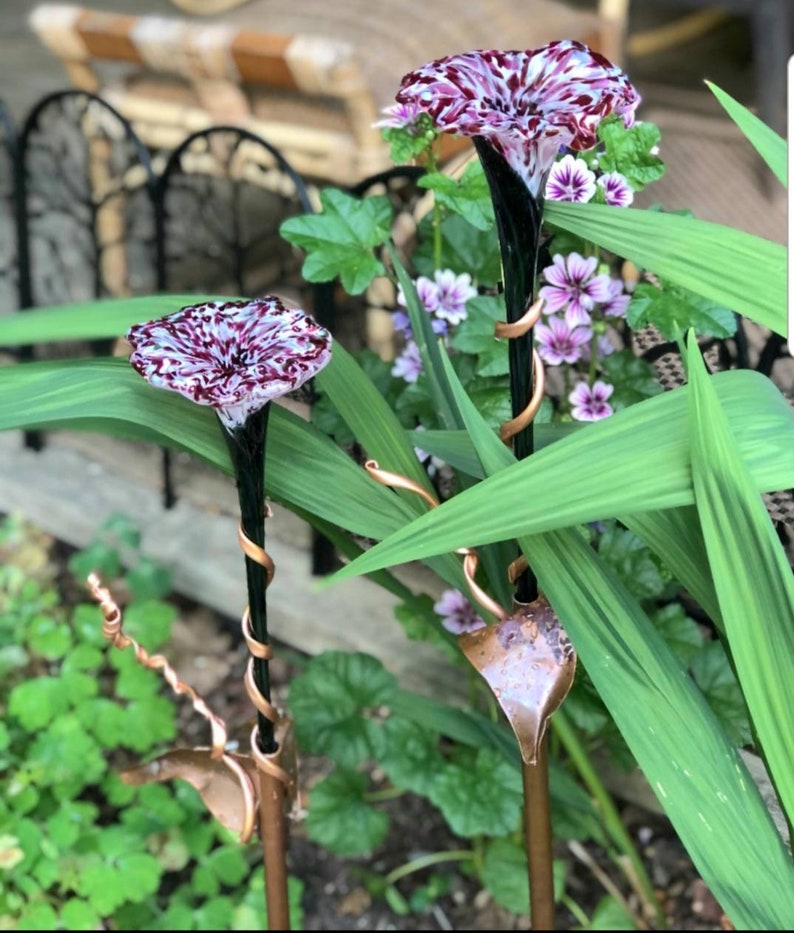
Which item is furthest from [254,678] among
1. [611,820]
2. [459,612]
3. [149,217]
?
[149,217]

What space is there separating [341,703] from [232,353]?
0.57 m

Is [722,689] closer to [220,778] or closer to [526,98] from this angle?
[220,778]

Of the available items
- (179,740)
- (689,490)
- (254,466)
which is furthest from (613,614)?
(179,740)

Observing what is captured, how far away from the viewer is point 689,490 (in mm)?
664

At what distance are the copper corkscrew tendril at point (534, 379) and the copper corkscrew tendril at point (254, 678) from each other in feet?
0.67

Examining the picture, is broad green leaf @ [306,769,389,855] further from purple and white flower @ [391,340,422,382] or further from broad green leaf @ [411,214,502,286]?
broad green leaf @ [411,214,502,286]

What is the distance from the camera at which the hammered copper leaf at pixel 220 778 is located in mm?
949

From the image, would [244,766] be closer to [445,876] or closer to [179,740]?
[445,876]

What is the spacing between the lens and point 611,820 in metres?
1.22

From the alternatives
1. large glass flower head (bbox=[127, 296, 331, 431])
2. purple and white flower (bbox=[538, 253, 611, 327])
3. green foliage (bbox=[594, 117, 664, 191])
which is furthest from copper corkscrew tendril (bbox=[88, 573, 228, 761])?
green foliage (bbox=[594, 117, 664, 191])

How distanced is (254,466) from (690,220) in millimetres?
344

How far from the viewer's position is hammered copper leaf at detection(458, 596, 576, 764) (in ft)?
2.54

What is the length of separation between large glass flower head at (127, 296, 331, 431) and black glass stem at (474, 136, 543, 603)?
0.13m

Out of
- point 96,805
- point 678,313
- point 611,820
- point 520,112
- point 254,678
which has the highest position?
point 520,112
